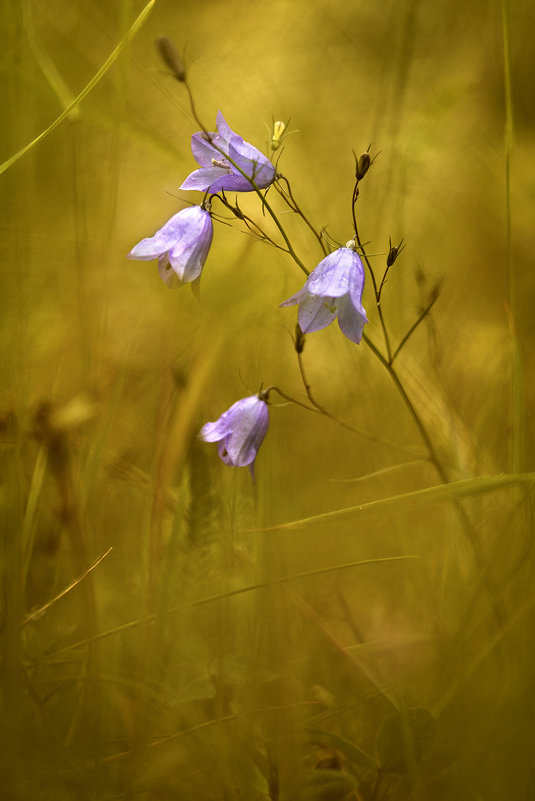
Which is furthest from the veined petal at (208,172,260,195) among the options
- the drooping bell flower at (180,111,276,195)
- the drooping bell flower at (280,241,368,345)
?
the drooping bell flower at (280,241,368,345)

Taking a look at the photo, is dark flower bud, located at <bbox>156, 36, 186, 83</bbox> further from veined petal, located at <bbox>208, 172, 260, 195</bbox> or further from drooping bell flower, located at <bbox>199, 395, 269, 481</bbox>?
drooping bell flower, located at <bbox>199, 395, 269, 481</bbox>

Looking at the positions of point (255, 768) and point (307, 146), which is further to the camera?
point (307, 146)

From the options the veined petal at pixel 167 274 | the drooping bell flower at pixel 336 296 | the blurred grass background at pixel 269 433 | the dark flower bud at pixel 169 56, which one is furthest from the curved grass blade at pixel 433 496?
the dark flower bud at pixel 169 56

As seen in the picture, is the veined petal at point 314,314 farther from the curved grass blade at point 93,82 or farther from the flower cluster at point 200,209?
the curved grass blade at point 93,82

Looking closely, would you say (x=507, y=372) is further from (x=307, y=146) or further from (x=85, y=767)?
(x=85, y=767)


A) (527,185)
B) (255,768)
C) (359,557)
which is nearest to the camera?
(255,768)

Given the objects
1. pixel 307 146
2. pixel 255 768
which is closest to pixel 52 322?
pixel 307 146

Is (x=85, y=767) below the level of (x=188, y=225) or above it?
below
